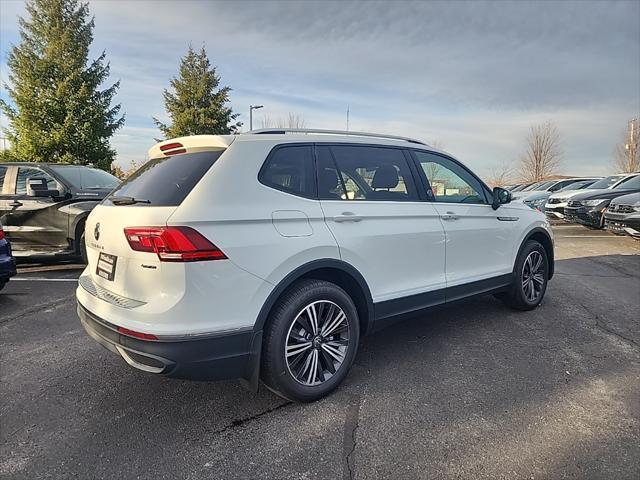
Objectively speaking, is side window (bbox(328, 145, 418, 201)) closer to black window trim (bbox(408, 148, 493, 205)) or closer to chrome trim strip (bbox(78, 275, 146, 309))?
black window trim (bbox(408, 148, 493, 205))

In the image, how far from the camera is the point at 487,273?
4109 millimetres

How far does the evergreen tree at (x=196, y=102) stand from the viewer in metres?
27.9

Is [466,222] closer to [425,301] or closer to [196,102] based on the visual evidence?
[425,301]

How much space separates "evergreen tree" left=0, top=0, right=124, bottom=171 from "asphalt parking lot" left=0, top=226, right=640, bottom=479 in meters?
17.2

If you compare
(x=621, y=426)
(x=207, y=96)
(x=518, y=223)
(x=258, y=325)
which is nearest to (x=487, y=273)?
(x=518, y=223)

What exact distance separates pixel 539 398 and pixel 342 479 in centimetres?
157

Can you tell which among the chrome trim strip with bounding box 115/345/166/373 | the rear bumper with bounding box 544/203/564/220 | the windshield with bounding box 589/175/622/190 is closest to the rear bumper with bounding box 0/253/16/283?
the chrome trim strip with bounding box 115/345/166/373

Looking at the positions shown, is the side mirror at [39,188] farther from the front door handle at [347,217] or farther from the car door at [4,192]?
the front door handle at [347,217]

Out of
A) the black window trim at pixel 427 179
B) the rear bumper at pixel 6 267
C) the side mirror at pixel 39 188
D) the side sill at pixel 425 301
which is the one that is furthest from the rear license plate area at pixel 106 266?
the side mirror at pixel 39 188

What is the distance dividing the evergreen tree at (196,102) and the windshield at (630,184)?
2236 cm

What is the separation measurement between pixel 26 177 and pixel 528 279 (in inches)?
289

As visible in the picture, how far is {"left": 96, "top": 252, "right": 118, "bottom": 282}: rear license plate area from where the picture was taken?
8.38ft

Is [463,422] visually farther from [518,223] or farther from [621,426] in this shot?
[518,223]

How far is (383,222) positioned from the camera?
3.17 metres
